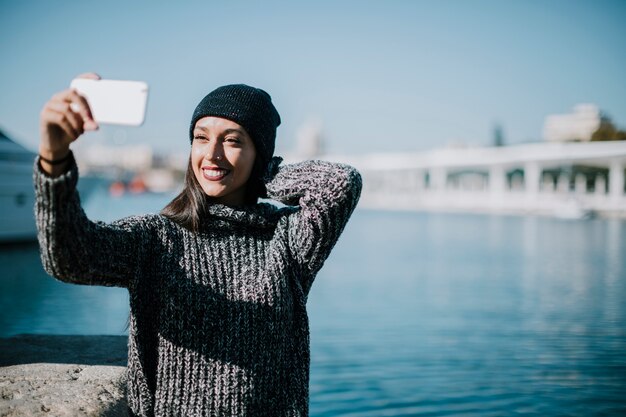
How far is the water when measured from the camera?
18.2ft

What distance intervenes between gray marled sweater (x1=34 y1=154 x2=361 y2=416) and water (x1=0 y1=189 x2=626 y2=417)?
3.52 m

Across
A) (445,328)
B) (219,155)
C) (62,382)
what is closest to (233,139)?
(219,155)

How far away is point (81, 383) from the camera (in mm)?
2312

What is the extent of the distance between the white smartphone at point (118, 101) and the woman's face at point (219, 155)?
1.61ft

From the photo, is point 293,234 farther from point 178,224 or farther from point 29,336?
point 29,336

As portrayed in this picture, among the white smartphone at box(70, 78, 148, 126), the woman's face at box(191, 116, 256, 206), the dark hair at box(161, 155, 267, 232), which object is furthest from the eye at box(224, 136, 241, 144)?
the white smartphone at box(70, 78, 148, 126)

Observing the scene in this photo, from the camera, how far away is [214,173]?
1.83 metres

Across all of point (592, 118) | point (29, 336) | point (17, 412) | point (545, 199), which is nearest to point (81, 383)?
point (17, 412)

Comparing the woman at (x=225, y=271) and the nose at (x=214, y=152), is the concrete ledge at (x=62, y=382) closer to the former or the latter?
the woman at (x=225, y=271)

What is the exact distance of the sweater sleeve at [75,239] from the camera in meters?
1.34

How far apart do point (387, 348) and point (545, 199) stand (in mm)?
42543

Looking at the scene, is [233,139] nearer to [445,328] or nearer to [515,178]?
[445,328]

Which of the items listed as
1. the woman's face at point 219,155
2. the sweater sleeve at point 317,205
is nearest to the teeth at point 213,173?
the woman's face at point 219,155

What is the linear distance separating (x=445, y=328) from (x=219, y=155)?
679cm
